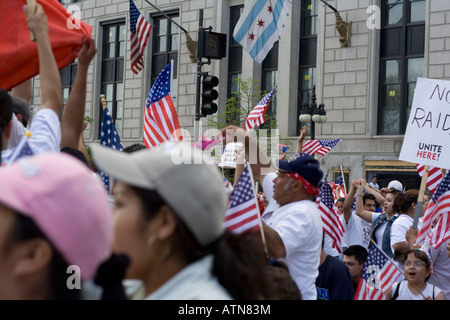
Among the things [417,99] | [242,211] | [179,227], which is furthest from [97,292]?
[417,99]

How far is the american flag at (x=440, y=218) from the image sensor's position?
23.7 feet

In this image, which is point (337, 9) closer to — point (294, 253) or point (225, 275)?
point (294, 253)

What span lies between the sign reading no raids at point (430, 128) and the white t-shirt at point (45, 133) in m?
5.74

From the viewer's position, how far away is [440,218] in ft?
23.8

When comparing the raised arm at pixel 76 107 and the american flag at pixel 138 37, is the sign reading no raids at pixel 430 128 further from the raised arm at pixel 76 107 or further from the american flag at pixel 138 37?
the american flag at pixel 138 37

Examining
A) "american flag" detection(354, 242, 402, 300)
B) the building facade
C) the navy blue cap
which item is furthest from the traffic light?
the building facade

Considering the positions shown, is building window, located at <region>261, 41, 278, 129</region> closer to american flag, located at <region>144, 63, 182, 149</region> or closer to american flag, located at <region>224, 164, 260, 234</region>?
american flag, located at <region>144, 63, 182, 149</region>

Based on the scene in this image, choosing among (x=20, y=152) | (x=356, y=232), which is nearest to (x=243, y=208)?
(x=20, y=152)

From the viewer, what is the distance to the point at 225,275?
2381 millimetres

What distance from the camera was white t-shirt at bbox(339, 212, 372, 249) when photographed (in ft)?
34.6

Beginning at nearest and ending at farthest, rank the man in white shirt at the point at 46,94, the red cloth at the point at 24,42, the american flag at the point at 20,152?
the american flag at the point at 20,152 < the man in white shirt at the point at 46,94 < the red cloth at the point at 24,42

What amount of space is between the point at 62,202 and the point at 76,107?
2.26 m

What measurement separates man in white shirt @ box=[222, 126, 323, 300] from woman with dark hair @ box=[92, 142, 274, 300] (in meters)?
2.34

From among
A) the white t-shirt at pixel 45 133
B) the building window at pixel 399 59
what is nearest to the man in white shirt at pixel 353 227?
the white t-shirt at pixel 45 133
